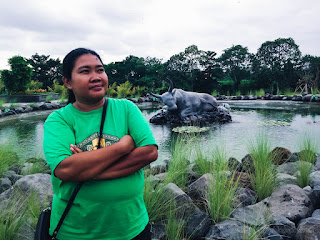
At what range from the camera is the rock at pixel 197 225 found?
6.76 feet

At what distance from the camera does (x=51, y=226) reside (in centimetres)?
126

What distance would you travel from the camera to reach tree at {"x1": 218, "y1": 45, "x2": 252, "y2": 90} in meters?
26.8

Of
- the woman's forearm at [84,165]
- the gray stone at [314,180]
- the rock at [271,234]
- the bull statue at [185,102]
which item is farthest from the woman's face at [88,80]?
the bull statue at [185,102]

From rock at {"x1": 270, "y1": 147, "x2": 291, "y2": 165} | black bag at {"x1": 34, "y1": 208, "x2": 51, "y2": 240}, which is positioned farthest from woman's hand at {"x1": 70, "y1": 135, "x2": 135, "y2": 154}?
rock at {"x1": 270, "y1": 147, "x2": 291, "y2": 165}

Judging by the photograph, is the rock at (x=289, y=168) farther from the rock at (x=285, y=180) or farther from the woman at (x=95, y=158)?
the woman at (x=95, y=158)

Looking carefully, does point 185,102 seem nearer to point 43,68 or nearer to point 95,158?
point 95,158

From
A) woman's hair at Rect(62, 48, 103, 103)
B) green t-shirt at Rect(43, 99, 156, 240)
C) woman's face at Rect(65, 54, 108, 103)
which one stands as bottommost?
green t-shirt at Rect(43, 99, 156, 240)

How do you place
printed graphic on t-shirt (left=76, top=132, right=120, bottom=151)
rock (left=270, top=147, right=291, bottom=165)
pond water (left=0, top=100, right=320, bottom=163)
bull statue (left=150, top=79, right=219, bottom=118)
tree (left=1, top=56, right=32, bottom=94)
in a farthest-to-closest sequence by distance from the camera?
tree (left=1, top=56, right=32, bottom=94), bull statue (left=150, top=79, right=219, bottom=118), pond water (left=0, top=100, right=320, bottom=163), rock (left=270, top=147, right=291, bottom=165), printed graphic on t-shirt (left=76, top=132, right=120, bottom=151)

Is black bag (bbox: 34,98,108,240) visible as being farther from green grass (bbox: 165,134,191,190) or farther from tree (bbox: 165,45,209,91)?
tree (bbox: 165,45,209,91)

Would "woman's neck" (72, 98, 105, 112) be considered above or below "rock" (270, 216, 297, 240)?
above

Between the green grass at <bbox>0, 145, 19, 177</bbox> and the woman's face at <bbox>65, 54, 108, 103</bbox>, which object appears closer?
the woman's face at <bbox>65, 54, 108, 103</bbox>

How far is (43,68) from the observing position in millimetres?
25672

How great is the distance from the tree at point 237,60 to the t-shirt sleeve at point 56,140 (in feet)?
88.2

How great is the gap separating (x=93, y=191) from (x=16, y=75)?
15.5m
